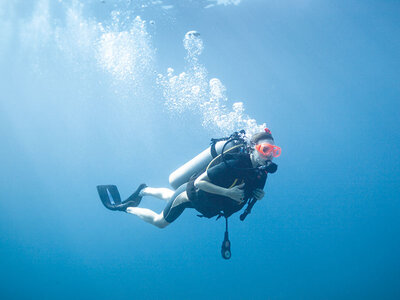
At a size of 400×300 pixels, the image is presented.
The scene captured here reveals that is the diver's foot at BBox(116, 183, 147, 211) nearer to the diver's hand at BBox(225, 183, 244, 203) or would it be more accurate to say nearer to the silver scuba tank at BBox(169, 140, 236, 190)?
the silver scuba tank at BBox(169, 140, 236, 190)

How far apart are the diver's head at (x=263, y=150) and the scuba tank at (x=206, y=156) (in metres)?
0.24

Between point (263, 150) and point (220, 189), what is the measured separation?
2.37 feet

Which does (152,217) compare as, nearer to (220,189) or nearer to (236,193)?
(220,189)

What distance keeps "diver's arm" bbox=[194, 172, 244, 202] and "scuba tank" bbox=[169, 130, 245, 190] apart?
0.56 m

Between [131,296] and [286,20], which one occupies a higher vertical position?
[286,20]

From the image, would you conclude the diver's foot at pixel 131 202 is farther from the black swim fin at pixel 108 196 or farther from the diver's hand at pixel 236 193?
the diver's hand at pixel 236 193

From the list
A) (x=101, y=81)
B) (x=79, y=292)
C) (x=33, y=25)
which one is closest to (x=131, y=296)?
(x=79, y=292)

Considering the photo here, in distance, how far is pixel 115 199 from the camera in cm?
534

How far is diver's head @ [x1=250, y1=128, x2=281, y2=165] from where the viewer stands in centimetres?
281

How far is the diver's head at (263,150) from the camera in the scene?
2.81 m

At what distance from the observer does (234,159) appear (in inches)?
111

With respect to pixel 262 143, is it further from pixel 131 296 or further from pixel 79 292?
pixel 79 292

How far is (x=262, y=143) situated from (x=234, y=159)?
0.46 metres

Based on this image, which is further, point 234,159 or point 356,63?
point 356,63
